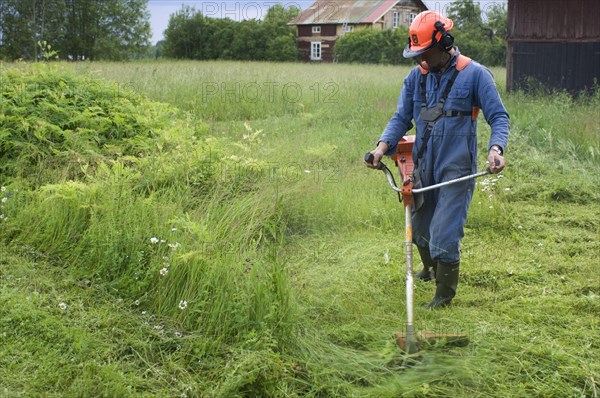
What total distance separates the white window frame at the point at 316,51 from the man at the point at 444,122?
22.8m

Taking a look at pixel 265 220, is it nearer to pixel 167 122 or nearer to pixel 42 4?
pixel 167 122

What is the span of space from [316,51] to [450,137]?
23.3 metres

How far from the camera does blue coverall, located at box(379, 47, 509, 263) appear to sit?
4387mm

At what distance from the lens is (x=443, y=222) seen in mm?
4535

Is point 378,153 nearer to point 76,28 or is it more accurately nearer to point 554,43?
point 554,43

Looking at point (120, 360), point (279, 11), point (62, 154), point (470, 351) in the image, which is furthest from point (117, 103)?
point (279, 11)

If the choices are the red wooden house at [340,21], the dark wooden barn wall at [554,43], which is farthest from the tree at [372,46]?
the dark wooden barn wall at [554,43]

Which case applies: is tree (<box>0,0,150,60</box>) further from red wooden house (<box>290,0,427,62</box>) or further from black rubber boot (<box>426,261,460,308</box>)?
black rubber boot (<box>426,261,460,308</box>)

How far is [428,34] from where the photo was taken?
4.26 metres

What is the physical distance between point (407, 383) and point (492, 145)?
62.6 inches

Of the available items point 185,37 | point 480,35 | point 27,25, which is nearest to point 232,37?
point 185,37

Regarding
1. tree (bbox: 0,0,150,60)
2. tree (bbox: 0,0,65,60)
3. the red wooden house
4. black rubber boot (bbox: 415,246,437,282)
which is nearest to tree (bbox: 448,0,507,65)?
the red wooden house

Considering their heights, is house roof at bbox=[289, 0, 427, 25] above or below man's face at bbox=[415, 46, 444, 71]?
above

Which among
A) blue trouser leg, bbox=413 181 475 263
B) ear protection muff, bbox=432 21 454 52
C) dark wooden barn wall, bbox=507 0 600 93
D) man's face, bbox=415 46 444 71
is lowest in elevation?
blue trouser leg, bbox=413 181 475 263
